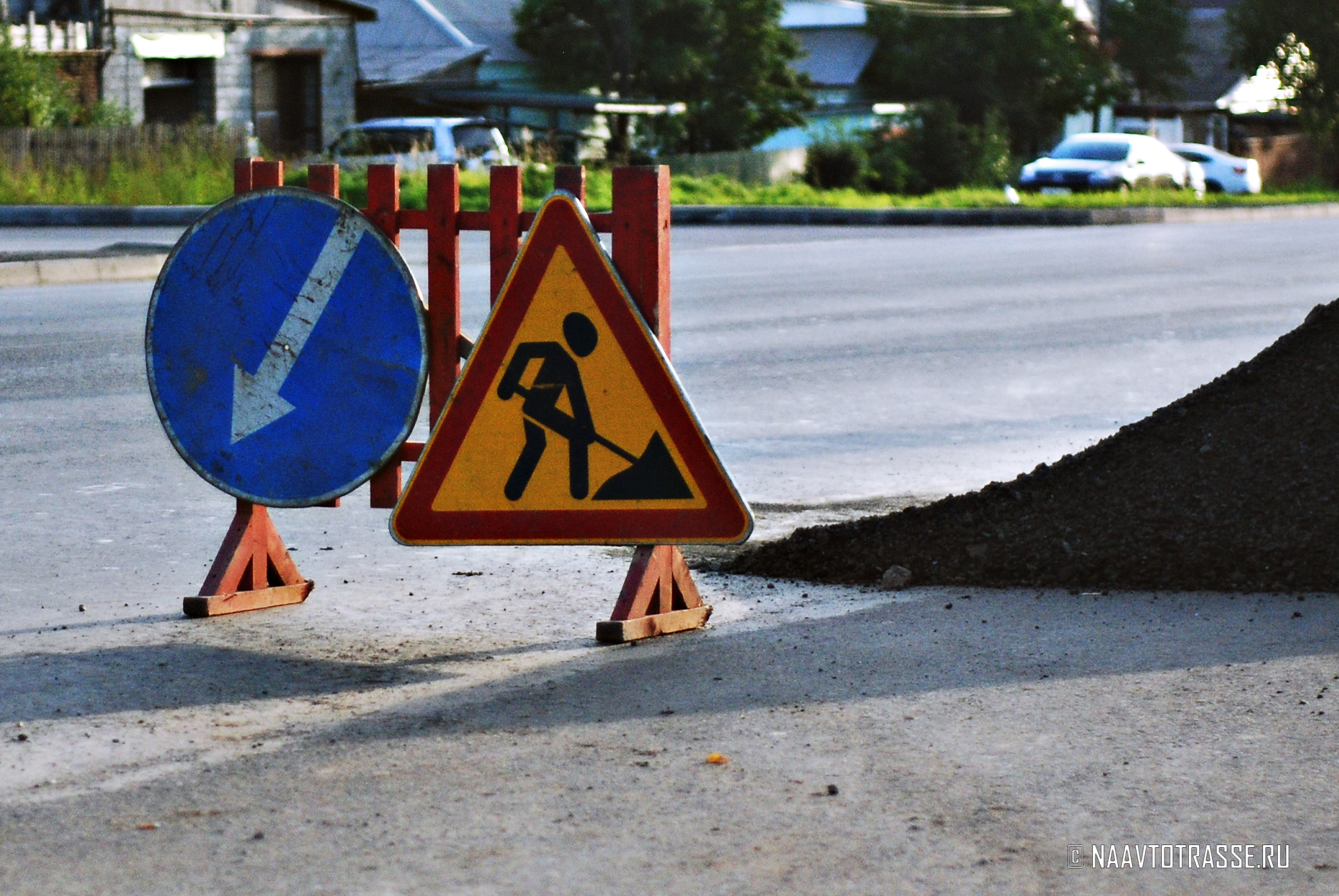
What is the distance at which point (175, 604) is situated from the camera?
16.0 feet

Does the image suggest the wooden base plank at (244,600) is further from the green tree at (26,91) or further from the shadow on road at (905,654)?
the green tree at (26,91)

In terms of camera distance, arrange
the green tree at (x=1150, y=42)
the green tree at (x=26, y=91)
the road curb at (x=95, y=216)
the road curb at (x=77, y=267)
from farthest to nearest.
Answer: the green tree at (x=1150, y=42) → the green tree at (x=26, y=91) → the road curb at (x=95, y=216) → the road curb at (x=77, y=267)

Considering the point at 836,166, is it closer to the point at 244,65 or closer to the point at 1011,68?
the point at 244,65

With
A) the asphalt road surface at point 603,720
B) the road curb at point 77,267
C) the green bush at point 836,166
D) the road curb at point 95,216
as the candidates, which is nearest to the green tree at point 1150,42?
the green bush at point 836,166

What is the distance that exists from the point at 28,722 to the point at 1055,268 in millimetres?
14826

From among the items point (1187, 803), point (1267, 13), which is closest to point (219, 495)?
point (1187, 803)

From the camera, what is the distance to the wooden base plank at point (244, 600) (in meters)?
4.73

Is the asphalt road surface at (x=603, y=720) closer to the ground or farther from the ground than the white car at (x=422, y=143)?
closer to the ground

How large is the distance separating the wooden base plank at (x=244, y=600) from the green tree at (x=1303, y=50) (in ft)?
158

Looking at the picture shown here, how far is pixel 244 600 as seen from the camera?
189 inches

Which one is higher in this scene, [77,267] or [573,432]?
[77,267]

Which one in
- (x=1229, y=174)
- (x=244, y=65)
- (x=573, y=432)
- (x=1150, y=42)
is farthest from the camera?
(x=1150, y=42)

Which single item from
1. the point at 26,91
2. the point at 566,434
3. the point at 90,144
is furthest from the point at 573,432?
the point at 26,91

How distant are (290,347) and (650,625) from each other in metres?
1.13
